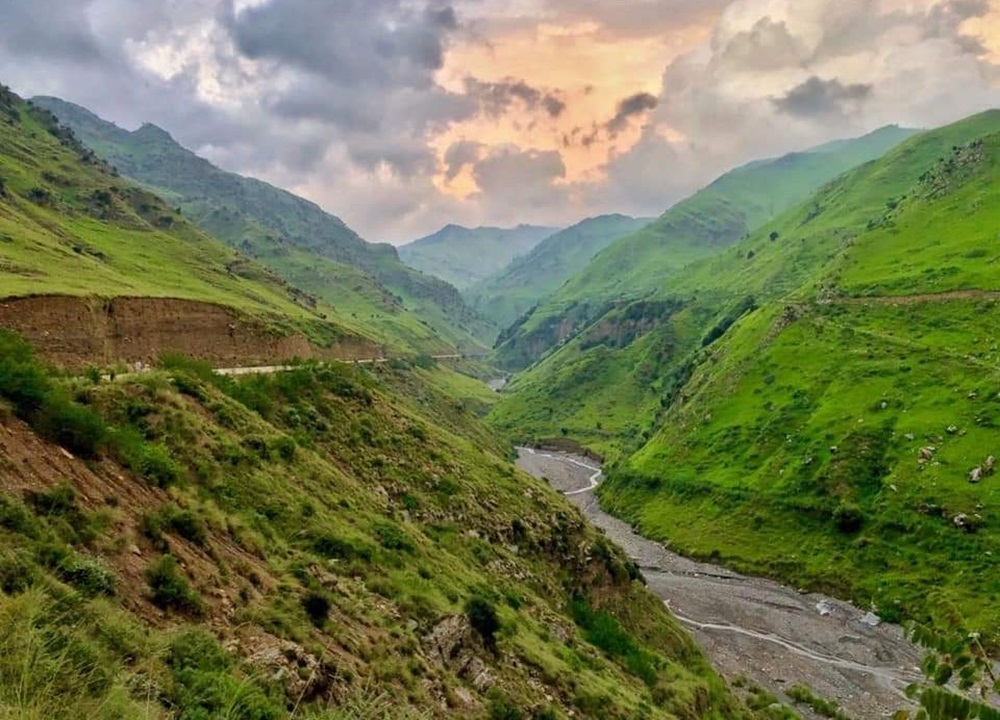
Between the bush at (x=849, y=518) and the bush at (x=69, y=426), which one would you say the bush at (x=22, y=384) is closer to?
the bush at (x=69, y=426)

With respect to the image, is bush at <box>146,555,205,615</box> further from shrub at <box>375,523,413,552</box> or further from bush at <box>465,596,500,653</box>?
shrub at <box>375,523,413,552</box>

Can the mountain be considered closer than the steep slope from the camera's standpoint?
Yes

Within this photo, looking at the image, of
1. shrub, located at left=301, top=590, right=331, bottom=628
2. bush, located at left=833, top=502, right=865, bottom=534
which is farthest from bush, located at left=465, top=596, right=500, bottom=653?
bush, located at left=833, top=502, right=865, bottom=534

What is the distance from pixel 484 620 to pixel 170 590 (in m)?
16.8

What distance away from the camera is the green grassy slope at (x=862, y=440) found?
78.1m

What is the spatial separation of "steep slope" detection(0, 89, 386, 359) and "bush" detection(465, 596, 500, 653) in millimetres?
39256

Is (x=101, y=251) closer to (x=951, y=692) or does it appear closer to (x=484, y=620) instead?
(x=484, y=620)

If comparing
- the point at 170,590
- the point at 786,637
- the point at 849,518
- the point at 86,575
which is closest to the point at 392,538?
the point at 170,590

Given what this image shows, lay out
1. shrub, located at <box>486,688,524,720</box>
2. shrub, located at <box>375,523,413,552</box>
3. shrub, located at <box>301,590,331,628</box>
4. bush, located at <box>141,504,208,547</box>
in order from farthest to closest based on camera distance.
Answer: shrub, located at <box>375,523,413,552</box>, shrub, located at <box>486,688,524,720</box>, shrub, located at <box>301,590,331,628</box>, bush, located at <box>141,504,208,547</box>

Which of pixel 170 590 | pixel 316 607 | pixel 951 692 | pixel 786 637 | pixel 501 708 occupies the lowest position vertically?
pixel 786 637

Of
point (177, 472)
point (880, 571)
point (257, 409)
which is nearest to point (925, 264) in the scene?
point (880, 571)

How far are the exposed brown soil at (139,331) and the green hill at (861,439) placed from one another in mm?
67616

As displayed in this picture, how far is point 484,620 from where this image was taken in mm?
31375

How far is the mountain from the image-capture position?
1459 cm
